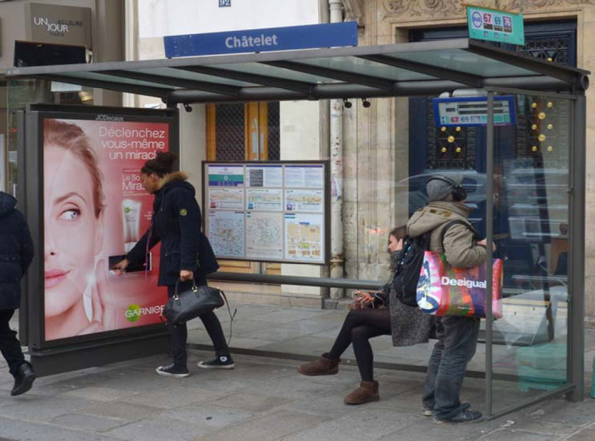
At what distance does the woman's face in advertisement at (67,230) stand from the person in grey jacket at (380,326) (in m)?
2.07

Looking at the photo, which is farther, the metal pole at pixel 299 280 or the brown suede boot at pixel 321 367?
the metal pole at pixel 299 280

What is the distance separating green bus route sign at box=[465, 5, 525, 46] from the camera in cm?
638

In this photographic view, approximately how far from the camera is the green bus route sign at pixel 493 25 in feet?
20.9

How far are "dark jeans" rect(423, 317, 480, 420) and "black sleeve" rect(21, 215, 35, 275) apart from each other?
296cm

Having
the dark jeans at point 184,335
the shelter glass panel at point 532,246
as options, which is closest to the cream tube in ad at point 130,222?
the dark jeans at point 184,335

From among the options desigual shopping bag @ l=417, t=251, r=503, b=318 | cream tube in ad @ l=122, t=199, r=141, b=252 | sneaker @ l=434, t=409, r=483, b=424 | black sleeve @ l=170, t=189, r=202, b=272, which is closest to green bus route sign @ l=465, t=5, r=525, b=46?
desigual shopping bag @ l=417, t=251, r=503, b=318

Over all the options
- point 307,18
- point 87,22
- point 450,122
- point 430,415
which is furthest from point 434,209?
point 87,22

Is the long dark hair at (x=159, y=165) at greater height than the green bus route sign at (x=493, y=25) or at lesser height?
lesser

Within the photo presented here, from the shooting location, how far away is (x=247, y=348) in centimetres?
966

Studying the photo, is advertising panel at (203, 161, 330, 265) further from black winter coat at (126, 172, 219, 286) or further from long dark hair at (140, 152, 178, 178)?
long dark hair at (140, 152, 178, 178)

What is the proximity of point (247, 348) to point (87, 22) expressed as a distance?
6.39m

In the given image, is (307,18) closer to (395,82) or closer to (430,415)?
(395,82)

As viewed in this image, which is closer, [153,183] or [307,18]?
[153,183]

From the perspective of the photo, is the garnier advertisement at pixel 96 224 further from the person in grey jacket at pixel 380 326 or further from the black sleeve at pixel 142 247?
the person in grey jacket at pixel 380 326
